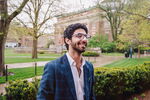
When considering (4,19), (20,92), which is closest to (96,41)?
(4,19)

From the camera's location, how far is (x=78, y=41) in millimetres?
1605

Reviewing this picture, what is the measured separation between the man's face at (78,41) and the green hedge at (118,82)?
10.00 feet

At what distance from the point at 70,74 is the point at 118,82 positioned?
3.65 metres

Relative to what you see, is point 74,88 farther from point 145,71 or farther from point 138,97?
point 145,71

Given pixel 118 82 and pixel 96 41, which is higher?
pixel 96 41

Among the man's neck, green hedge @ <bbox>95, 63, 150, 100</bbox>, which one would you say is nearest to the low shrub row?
green hedge @ <bbox>95, 63, 150, 100</bbox>

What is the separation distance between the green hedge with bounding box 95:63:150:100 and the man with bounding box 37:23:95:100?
292 cm

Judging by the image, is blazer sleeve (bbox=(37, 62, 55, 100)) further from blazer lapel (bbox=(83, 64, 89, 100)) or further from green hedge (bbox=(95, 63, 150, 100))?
green hedge (bbox=(95, 63, 150, 100))

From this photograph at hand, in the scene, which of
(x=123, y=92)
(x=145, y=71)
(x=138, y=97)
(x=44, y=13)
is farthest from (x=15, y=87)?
(x=44, y=13)

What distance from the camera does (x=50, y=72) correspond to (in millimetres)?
1534

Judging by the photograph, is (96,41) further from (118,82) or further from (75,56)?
(75,56)

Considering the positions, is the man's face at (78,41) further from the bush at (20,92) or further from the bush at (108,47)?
the bush at (108,47)

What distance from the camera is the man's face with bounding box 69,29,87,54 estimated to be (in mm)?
1603

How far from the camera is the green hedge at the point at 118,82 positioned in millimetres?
4547
